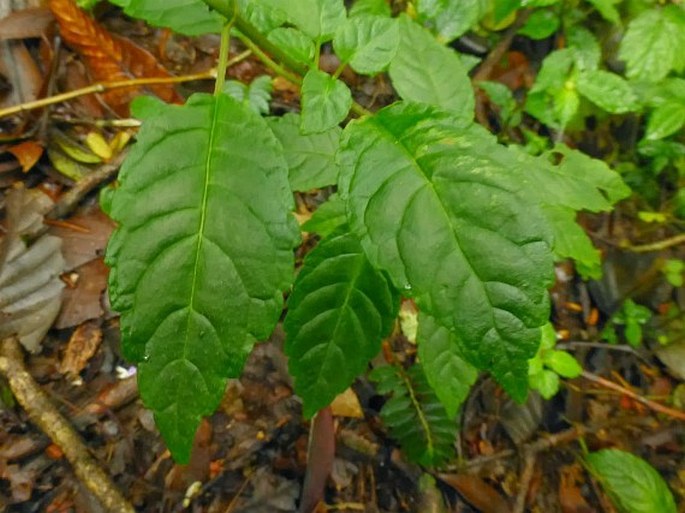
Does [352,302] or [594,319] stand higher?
[352,302]

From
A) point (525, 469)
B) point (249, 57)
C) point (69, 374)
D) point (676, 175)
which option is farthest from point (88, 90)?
point (676, 175)

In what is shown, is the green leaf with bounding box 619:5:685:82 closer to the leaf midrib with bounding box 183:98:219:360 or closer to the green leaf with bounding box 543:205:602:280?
the green leaf with bounding box 543:205:602:280

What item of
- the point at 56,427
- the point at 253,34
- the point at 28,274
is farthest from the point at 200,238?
the point at 28,274

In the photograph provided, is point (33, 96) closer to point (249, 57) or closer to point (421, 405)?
point (249, 57)

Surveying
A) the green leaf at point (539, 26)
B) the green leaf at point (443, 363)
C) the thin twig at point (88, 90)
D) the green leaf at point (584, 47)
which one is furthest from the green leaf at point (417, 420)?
the green leaf at point (539, 26)

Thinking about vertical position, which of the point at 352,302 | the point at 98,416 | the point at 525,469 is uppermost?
the point at 352,302

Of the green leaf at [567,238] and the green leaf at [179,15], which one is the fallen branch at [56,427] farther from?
the green leaf at [567,238]
